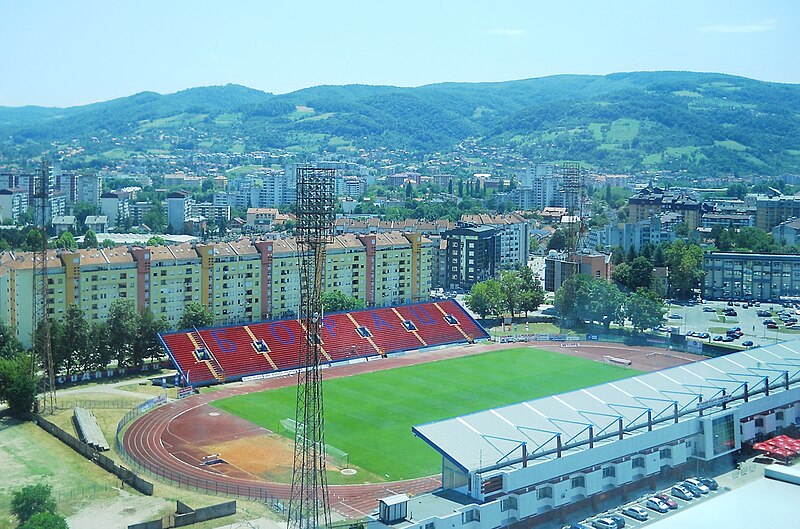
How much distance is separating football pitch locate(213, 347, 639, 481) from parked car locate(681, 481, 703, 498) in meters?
6.96

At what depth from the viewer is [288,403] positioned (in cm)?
3291

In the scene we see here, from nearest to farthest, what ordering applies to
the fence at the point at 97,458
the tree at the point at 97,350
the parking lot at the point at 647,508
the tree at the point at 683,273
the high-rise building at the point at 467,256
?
the parking lot at the point at 647,508, the fence at the point at 97,458, the tree at the point at 97,350, the tree at the point at 683,273, the high-rise building at the point at 467,256

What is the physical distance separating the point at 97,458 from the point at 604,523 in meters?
14.5

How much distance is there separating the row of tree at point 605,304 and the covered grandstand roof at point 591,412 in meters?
17.9

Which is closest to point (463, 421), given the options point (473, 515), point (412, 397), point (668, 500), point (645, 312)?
point (473, 515)

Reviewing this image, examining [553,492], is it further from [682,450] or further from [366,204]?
[366,204]

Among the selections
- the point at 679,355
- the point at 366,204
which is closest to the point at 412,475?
the point at 679,355

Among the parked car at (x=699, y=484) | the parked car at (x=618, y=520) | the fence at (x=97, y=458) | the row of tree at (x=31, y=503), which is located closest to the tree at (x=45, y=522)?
the row of tree at (x=31, y=503)

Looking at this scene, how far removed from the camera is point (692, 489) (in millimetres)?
21094

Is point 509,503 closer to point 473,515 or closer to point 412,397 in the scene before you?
point 473,515

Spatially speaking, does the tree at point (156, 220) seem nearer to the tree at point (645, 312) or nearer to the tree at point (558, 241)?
the tree at point (558, 241)

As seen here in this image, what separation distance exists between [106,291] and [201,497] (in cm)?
2099

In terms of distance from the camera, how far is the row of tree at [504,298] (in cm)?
4984

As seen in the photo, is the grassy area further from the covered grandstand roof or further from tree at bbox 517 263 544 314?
Answer: tree at bbox 517 263 544 314
